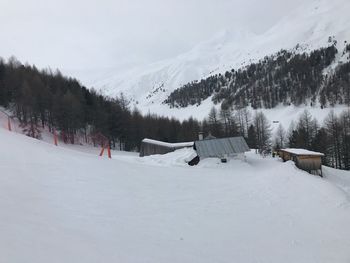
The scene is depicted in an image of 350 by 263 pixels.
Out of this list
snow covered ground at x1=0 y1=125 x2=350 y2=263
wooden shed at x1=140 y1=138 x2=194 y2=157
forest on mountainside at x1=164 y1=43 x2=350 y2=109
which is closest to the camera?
snow covered ground at x1=0 y1=125 x2=350 y2=263

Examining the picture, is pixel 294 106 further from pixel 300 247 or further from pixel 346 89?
pixel 300 247

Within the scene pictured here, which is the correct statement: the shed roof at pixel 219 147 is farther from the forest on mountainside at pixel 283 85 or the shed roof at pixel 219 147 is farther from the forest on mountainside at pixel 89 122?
the forest on mountainside at pixel 283 85

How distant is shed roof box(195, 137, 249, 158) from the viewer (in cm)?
3155

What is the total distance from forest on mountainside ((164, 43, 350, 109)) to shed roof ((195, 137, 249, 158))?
286ft

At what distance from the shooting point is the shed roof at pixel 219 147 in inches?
1242

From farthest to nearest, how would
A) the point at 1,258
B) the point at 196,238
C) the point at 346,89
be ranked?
the point at 346,89 < the point at 196,238 < the point at 1,258

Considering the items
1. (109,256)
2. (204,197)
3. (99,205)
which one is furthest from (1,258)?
(204,197)

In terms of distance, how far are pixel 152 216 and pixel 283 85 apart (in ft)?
465

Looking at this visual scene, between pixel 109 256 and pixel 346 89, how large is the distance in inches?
4757

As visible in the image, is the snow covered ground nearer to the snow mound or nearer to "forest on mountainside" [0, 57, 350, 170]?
the snow mound

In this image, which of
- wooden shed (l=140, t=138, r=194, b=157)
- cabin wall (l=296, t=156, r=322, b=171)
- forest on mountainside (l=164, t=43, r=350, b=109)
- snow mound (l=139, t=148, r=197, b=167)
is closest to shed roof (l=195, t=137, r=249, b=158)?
snow mound (l=139, t=148, r=197, b=167)

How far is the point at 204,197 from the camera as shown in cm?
1306

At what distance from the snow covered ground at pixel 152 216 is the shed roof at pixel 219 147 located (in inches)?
596

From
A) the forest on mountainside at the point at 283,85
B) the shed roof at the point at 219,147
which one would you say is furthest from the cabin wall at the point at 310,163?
the forest on mountainside at the point at 283,85
